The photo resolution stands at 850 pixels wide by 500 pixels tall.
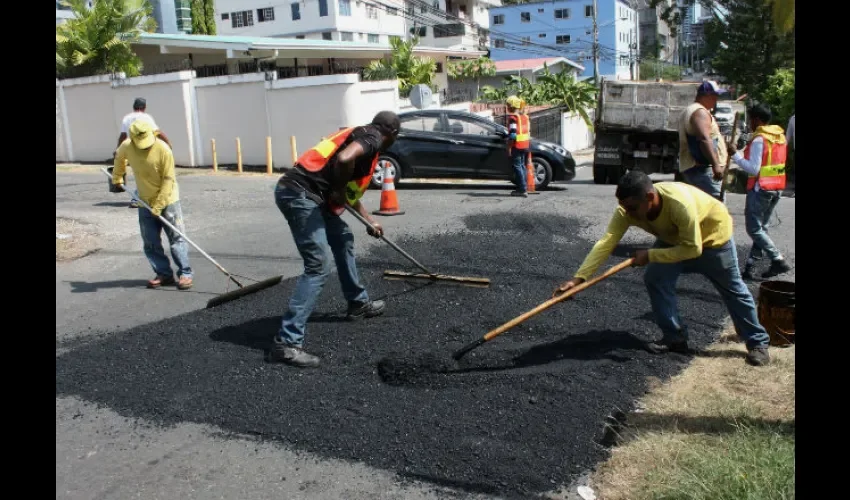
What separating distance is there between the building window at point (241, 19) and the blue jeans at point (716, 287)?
4733cm

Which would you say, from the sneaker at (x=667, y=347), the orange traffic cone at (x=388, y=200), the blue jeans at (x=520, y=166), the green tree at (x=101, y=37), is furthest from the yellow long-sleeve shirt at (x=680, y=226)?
the green tree at (x=101, y=37)

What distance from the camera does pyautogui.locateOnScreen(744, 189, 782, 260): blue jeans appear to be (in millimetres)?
7266

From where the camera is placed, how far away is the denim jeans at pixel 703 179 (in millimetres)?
7340

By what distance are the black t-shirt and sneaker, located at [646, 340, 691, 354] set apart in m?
2.51

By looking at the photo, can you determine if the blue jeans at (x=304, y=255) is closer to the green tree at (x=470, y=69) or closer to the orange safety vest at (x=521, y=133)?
the orange safety vest at (x=521, y=133)

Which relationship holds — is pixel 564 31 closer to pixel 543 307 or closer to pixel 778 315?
A: pixel 778 315

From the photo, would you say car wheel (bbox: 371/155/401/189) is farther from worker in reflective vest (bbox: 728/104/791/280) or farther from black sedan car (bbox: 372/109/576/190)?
worker in reflective vest (bbox: 728/104/791/280)

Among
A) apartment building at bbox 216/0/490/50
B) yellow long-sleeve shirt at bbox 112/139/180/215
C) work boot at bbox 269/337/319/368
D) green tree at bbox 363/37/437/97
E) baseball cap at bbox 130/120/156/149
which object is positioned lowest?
work boot at bbox 269/337/319/368

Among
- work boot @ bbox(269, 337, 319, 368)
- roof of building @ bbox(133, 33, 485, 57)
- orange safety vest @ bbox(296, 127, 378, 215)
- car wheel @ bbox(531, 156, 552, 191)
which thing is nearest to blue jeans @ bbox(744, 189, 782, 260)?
orange safety vest @ bbox(296, 127, 378, 215)

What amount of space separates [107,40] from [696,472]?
20835 millimetres

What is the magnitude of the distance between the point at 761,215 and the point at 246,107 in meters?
14.0

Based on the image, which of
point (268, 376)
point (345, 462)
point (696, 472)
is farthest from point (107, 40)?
point (696, 472)
